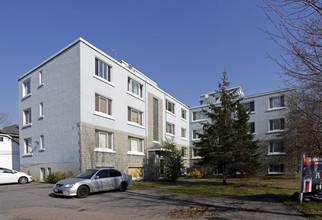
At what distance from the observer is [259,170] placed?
32.4 metres

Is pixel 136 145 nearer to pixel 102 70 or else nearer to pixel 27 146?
pixel 102 70

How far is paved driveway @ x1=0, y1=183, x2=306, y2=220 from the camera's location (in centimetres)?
878

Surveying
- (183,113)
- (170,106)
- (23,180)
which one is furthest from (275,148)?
(23,180)

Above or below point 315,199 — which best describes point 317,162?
above

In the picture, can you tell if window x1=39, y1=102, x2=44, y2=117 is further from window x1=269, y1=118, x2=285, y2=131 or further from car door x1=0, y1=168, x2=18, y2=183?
window x1=269, y1=118, x2=285, y2=131

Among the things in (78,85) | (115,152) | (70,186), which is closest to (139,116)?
(115,152)

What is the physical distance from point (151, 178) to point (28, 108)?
13849 millimetres

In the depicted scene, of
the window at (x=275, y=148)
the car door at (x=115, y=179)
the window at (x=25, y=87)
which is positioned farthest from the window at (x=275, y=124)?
the window at (x=25, y=87)

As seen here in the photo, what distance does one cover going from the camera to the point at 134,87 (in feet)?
82.6

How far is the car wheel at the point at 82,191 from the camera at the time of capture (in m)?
12.6

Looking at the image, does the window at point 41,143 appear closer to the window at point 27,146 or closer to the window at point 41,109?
the window at point 41,109

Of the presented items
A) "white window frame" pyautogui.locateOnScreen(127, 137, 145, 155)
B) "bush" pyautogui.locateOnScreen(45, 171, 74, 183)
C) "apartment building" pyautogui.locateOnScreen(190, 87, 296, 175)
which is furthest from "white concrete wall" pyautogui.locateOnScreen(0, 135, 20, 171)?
"apartment building" pyautogui.locateOnScreen(190, 87, 296, 175)

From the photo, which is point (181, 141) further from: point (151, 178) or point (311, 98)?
point (311, 98)

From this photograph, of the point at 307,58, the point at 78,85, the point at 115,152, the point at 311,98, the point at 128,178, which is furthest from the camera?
the point at 115,152
